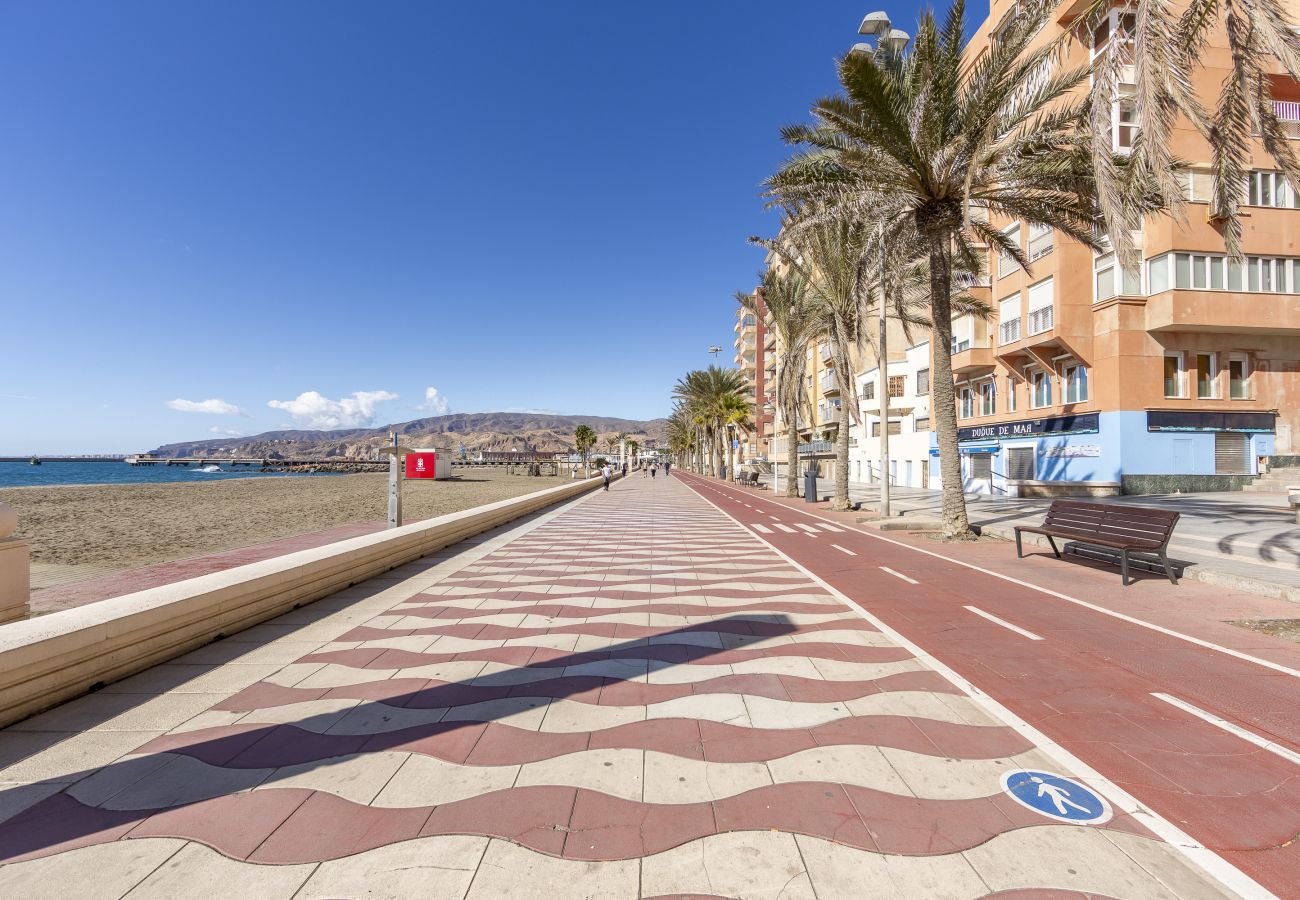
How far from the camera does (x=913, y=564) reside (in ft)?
30.6

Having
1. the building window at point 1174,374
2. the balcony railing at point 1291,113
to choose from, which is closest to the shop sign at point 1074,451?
the building window at point 1174,374

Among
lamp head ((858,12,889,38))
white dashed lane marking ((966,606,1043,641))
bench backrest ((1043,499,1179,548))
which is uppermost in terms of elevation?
lamp head ((858,12,889,38))

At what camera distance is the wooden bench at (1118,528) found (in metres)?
7.20

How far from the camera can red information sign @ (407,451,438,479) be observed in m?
48.3

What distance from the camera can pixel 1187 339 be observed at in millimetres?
20234

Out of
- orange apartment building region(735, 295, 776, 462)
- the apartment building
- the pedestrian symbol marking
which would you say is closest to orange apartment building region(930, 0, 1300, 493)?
the apartment building

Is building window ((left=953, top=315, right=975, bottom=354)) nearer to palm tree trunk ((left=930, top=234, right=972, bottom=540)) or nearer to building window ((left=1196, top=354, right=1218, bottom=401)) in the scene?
building window ((left=1196, top=354, right=1218, bottom=401))

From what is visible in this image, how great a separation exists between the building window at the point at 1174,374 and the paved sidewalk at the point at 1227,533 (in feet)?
12.6

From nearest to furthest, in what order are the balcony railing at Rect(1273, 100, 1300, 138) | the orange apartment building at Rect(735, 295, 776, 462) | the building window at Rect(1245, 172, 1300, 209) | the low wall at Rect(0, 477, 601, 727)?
the low wall at Rect(0, 477, 601, 727)
the balcony railing at Rect(1273, 100, 1300, 138)
the building window at Rect(1245, 172, 1300, 209)
the orange apartment building at Rect(735, 295, 776, 462)

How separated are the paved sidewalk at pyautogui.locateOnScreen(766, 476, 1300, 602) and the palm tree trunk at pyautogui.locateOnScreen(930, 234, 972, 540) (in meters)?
1.19

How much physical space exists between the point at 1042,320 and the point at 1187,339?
4.50m

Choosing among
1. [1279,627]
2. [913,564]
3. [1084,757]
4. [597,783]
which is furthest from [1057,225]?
[597,783]

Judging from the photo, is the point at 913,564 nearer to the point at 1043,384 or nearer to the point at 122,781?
the point at 122,781

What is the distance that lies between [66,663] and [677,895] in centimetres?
422
